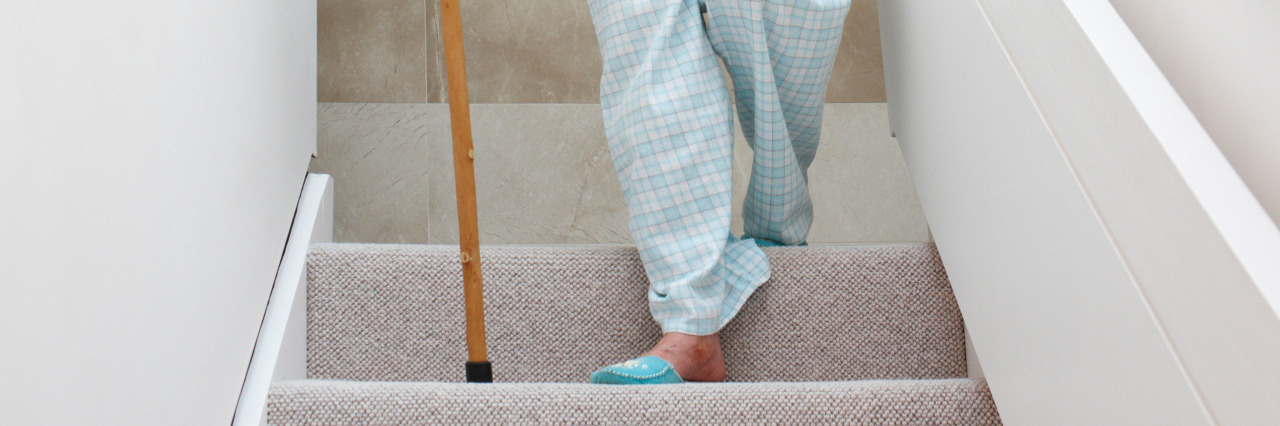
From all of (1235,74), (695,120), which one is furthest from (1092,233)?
(695,120)

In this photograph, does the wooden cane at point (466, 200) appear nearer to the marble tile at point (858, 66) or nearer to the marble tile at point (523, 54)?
the marble tile at point (523, 54)

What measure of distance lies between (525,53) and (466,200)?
0.90 m

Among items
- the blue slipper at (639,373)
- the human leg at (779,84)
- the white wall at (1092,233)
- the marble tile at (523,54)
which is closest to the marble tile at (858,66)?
the marble tile at (523,54)

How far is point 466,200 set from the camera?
1025 mm

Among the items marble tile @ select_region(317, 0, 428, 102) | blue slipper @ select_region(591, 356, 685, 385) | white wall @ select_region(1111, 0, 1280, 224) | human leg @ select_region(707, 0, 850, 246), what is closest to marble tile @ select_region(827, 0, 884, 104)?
human leg @ select_region(707, 0, 850, 246)

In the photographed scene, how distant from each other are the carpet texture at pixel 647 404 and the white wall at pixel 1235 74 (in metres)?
0.39

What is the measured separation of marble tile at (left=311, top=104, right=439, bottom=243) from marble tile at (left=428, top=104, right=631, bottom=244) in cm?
Result: 3

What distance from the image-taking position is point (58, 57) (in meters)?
0.59

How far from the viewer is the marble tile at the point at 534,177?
5.98ft

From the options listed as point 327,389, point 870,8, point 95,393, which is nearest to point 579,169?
point 870,8

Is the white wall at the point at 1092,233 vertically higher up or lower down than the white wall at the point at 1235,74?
lower down

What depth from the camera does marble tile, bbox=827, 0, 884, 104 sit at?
191 cm

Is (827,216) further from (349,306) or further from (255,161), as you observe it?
(255,161)

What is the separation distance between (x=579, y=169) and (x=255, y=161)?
3.06ft
